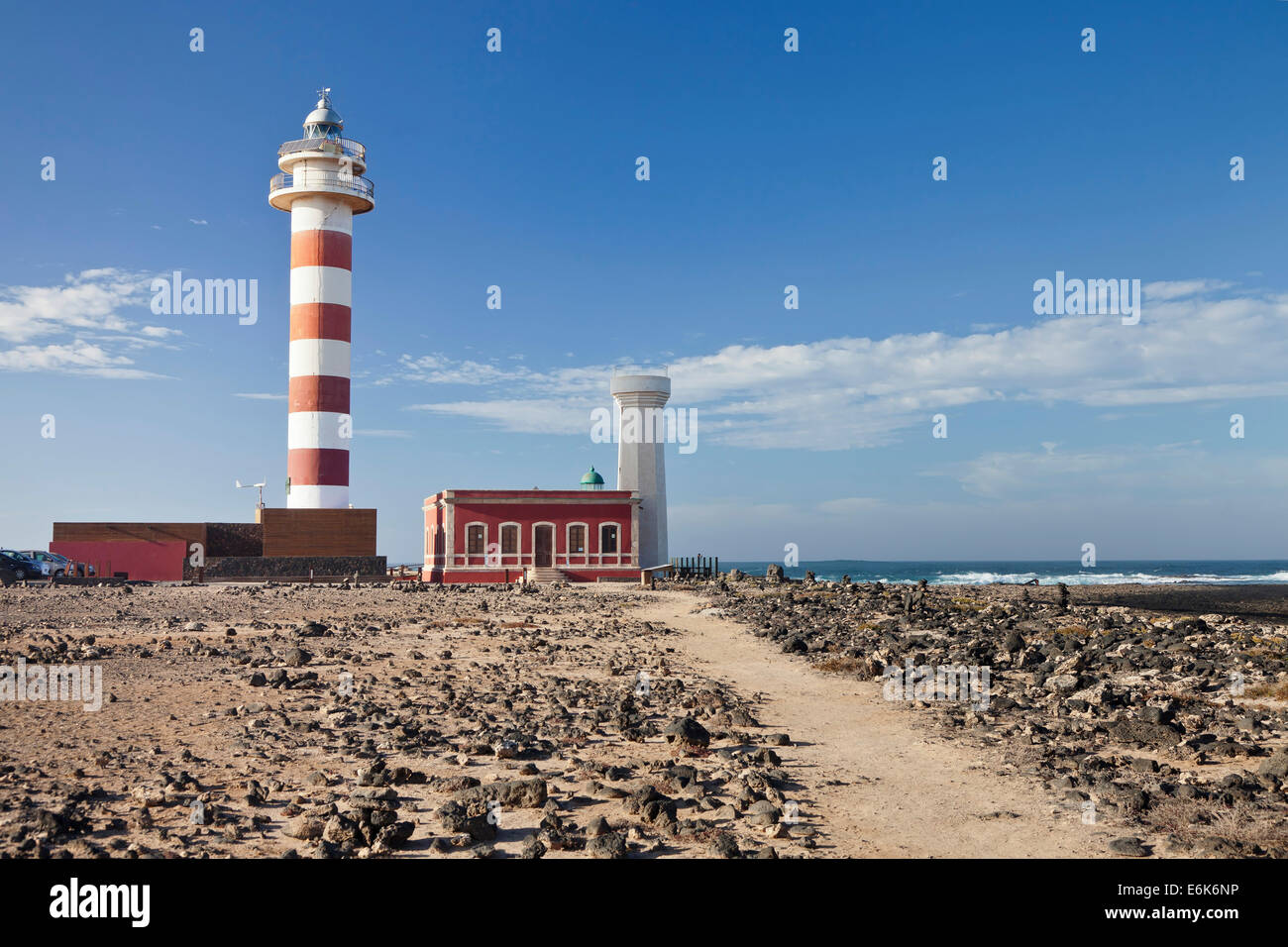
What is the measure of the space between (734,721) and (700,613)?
15861mm

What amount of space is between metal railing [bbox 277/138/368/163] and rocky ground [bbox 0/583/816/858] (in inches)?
1134

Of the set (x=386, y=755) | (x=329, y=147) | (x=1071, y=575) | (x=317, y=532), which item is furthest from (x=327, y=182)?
(x=1071, y=575)

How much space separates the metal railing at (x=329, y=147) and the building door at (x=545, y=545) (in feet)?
60.3

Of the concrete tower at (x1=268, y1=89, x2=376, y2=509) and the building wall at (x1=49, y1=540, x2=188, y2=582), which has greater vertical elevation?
the concrete tower at (x1=268, y1=89, x2=376, y2=509)

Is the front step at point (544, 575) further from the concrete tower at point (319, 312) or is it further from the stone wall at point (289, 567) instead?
the concrete tower at point (319, 312)

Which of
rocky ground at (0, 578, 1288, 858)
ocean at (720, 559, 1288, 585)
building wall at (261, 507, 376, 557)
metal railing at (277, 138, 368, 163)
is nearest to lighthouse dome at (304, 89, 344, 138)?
metal railing at (277, 138, 368, 163)

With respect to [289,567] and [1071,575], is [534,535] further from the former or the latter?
[1071,575]

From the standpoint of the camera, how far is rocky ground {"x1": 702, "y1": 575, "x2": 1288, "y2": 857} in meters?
7.02

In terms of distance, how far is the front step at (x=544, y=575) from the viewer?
3853 cm

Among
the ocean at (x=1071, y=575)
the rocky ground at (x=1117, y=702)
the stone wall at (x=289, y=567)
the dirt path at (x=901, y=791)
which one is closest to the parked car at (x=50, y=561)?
the stone wall at (x=289, y=567)

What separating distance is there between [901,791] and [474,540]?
1330 inches

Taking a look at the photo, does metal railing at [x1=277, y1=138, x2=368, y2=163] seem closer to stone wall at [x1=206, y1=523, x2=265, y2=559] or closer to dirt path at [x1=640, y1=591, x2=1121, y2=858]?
stone wall at [x1=206, y1=523, x2=265, y2=559]
